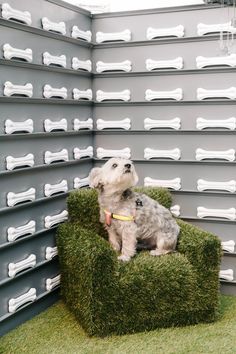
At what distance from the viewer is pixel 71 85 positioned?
12.9 ft

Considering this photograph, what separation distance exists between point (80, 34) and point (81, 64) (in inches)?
8.7

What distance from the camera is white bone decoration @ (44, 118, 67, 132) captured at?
361 centimetres

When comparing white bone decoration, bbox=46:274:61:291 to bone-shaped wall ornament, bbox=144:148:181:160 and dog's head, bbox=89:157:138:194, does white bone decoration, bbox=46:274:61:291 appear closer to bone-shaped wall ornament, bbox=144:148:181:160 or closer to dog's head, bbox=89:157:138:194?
dog's head, bbox=89:157:138:194

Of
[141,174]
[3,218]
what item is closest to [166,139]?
[141,174]

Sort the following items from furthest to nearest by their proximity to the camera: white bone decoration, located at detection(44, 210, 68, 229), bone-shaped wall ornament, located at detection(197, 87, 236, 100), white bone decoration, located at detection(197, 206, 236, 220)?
white bone decoration, located at detection(197, 206, 236, 220) < bone-shaped wall ornament, located at detection(197, 87, 236, 100) < white bone decoration, located at detection(44, 210, 68, 229)

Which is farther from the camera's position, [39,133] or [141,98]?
[141,98]

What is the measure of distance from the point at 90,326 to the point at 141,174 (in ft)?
4.51

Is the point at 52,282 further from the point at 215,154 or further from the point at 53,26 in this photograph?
the point at 53,26

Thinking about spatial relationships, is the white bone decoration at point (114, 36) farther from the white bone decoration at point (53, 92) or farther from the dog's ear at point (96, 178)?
the dog's ear at point (96, 178)

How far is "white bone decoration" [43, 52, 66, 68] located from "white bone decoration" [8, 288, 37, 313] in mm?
1540

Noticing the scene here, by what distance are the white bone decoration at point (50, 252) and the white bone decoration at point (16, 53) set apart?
1.30 meters

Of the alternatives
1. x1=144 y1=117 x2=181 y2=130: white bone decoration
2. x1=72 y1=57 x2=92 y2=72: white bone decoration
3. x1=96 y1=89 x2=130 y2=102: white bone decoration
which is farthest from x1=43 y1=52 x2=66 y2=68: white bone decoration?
x1=144 y1=117 x2=181 y2=130: white bone decoration

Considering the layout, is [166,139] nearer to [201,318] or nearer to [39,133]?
[39,133]

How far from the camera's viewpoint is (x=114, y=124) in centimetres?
416
